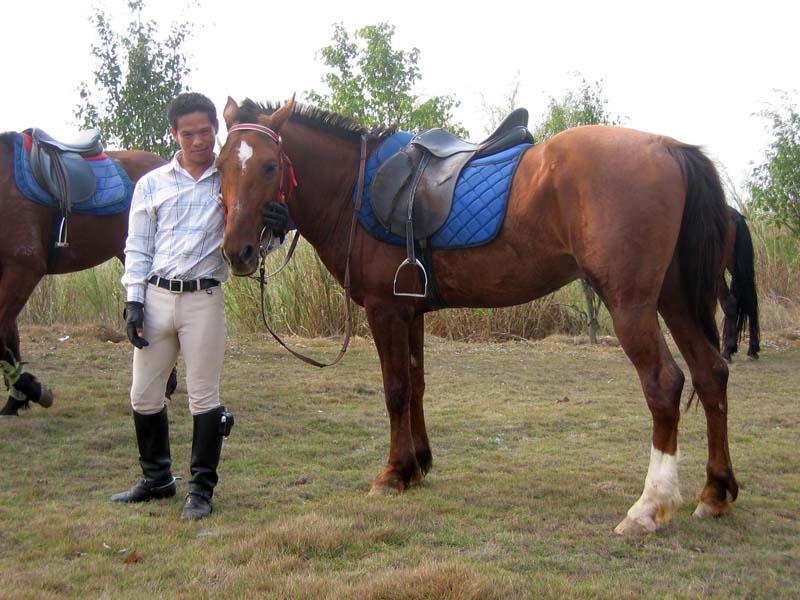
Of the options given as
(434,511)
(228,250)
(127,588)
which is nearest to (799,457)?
(434,511)

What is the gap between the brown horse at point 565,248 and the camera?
3584 millimetres

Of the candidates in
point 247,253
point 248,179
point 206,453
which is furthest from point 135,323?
point 248,179

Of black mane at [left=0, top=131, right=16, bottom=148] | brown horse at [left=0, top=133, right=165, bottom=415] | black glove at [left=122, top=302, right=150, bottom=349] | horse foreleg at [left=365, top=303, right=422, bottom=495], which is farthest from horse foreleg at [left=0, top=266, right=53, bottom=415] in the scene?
horse foreleg at [left=365, top=303, right=422, bottom=495]

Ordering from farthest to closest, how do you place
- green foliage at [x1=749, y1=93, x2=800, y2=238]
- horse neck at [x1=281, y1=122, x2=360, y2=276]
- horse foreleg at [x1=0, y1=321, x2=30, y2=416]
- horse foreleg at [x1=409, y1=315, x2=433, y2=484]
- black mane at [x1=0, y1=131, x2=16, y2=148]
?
1. green foliage at [x1=749, y1=93, x2=800, y2=238]
2. black mane at [x1=0, y1=131, x2=16, y2=148]
3. horse foreleg at [x1=0, y1=321, x2=30, y2=416]
4. horse foreleg at [x1=409, y1=315, x2=433, y2=484]
5. horse neck at [x1=281, y1=122, x2=360, y2=276]

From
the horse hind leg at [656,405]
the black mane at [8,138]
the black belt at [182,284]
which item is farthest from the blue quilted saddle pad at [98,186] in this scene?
the horse hind leg at [656,405]

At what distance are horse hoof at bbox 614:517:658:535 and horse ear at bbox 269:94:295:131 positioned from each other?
2537mm

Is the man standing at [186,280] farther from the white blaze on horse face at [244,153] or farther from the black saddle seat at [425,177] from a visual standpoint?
the black saddle seat at [425,177]

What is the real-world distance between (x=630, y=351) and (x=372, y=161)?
5.75 ft

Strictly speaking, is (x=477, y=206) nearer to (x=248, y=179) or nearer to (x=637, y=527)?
(x=248, y=179)

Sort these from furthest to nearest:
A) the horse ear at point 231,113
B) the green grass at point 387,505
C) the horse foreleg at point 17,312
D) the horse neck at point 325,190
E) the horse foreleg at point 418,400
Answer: the horse foreleg at point 17,312
the horse foreleg at point 418,400
the horse neck at point 325,190
the horse ear at point 231,113
the green grass at point 387,505

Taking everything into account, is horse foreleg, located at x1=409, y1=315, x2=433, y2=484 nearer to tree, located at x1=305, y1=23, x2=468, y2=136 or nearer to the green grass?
the green grass

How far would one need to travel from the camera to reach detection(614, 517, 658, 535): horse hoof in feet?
11.6

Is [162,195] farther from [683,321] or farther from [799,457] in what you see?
[799,457]

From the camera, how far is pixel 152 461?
13.5 feet
